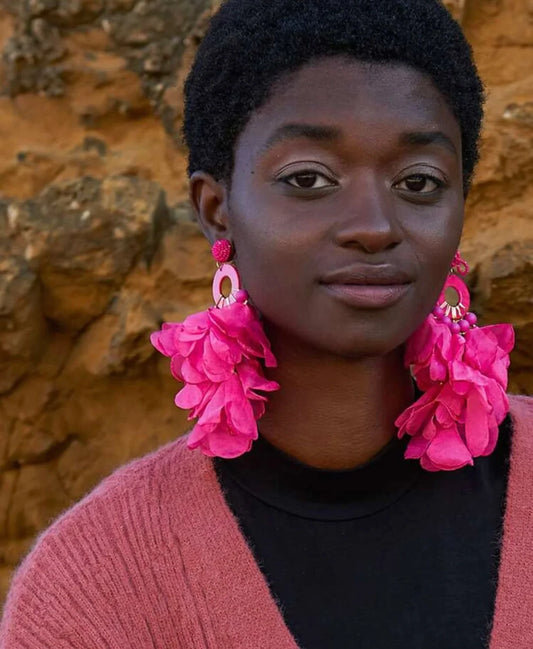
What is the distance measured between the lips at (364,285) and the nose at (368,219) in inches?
1.4

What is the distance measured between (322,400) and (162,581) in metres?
0.42

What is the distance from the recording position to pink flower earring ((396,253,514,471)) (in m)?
1.71

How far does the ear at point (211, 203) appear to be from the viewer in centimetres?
171

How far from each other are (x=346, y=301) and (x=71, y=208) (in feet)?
4.98

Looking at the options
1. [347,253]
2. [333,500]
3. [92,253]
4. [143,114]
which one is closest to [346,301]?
[347,253]

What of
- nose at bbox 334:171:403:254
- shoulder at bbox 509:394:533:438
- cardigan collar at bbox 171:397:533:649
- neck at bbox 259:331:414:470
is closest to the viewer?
nose at bbox 334:171:403:254

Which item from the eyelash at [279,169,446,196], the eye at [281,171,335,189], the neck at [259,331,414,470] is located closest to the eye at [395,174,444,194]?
the eyelash at [279,169,446,196]

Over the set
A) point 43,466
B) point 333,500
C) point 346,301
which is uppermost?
point 346,301

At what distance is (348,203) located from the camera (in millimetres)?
1524

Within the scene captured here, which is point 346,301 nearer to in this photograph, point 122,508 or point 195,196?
point 195,196

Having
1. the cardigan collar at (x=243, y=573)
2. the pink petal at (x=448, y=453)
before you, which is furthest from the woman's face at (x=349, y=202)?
the cardigan collar at (x=243, y=573)

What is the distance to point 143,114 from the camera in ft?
9.83

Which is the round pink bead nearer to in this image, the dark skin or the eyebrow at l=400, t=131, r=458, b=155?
the dark skin

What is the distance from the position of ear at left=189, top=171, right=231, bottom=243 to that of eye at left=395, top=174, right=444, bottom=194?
323 millimetres
